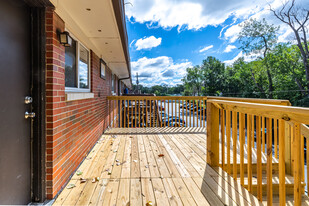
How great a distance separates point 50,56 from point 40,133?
32.2 inches

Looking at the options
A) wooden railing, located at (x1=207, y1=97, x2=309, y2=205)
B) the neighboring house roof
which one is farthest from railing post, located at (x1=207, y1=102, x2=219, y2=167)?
→ the neighboring house roof

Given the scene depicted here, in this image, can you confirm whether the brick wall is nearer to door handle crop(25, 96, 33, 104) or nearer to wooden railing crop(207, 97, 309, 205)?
door handle crop(25, 96, 33, 104)

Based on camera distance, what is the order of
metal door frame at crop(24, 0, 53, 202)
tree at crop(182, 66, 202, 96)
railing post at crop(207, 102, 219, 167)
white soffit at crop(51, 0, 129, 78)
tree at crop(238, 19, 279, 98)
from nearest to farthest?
metal door frame at crop(24, 0, 53, 202)
white soffit at crop(51, 0, 129, 78)
railing post at crop(207, 102, 219, 167)
tree at crop(238, 19, 279, 98)
tree at crop(182, 66, 202, 96)

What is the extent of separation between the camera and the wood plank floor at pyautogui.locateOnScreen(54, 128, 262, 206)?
170 centimetres

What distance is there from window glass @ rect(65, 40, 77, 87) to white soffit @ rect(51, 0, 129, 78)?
0.94 ft

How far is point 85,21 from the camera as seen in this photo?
2.41 m

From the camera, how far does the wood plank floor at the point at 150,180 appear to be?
5.59 feet

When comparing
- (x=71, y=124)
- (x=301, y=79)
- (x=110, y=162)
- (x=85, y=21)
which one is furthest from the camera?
(x=301, y=79)

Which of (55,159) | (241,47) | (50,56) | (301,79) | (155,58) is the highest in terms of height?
(155,58)

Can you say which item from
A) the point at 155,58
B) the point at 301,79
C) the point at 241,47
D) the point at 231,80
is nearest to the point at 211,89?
the point at 231,80

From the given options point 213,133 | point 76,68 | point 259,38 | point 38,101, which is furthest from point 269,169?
point 259,38

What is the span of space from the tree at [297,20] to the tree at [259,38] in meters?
2.62

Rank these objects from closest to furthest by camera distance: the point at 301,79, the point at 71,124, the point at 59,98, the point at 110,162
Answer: the point at 59,98 → the point at 71,124 → the point at 110,162 → the point at 301,79

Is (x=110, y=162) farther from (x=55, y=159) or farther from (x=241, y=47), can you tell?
(x=241, y=47)
